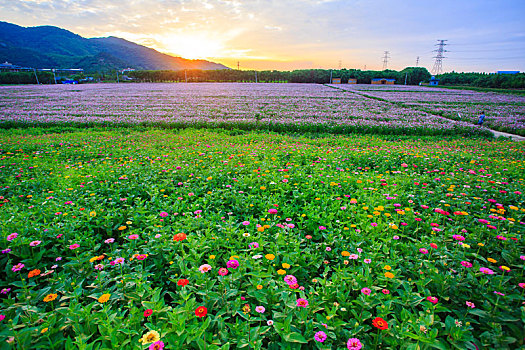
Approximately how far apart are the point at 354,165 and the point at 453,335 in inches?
217

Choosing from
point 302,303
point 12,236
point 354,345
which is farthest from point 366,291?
point 12,236

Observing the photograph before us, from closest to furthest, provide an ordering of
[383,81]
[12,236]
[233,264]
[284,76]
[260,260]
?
[233,264] < [260,260] < [12,236] < [284,76] < [383,81]

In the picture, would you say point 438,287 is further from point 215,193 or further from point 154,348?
point 215,193

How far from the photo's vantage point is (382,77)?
9312 centimetres

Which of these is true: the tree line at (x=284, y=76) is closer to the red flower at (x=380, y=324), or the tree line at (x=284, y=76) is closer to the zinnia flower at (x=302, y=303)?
the zinnia flower at (x=302, y=303)

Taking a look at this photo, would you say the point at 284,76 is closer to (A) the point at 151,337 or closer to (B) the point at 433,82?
(B) the point at 433,82

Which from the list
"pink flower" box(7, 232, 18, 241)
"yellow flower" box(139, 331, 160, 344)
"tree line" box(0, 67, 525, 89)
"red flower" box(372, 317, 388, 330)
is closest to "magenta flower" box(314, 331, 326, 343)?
"red flower" box(372, 317, 388, 330)

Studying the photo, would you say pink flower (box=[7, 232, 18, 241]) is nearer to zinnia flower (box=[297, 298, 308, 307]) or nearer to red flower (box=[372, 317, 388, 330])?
zinnia flower (box=[297, 298, 308, 307])

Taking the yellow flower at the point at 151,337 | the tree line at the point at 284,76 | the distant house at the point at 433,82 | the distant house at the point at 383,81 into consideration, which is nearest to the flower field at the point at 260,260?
the yellow flower at the point at 151,337

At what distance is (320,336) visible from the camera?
72.8 inches

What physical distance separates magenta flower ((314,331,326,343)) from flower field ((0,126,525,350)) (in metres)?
0.06

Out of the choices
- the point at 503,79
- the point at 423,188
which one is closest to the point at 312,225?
the point at 423,188

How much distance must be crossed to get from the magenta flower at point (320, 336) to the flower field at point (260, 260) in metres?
0.06

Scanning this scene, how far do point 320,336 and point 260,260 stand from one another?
3.22 feet
